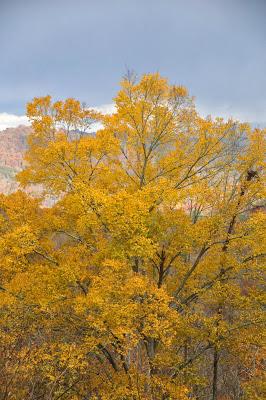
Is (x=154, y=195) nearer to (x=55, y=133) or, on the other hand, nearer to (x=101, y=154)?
(x=101, y=154)

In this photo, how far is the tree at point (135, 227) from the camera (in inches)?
494

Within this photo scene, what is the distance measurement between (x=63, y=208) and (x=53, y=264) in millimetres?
2488

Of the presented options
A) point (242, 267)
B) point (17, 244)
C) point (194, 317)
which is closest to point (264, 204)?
point (242, 267)

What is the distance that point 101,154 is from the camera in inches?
579

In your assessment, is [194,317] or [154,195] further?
[194,317]

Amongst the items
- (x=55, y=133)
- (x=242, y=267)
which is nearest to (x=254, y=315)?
(x=242, y=267)

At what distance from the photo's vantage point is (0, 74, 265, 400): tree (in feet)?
41.2

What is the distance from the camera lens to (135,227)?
11.8 m

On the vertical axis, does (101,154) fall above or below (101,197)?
above

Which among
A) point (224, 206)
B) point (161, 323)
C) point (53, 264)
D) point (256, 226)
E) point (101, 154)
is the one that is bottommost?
point (161, 323)

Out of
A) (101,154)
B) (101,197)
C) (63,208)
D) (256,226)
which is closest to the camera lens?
(101,197)

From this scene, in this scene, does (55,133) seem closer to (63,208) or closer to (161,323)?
(63,208)

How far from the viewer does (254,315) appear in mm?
14453

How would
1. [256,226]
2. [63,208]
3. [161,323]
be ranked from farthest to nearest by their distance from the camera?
[63,208] → [256,226] → [161,323]
